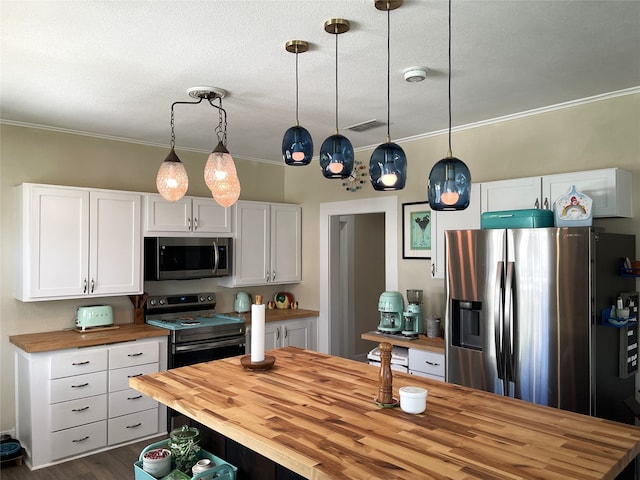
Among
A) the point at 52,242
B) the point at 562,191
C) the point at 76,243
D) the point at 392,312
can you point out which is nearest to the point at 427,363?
the point at 392,312

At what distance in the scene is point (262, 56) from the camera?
2.54 meters

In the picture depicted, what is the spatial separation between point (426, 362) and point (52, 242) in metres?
3.03

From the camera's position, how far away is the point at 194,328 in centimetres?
420

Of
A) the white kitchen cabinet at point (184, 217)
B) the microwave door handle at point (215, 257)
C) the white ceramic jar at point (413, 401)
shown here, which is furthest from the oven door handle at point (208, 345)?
the white ceramic jar at point (413, 401)

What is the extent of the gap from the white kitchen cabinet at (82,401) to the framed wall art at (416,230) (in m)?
2.32

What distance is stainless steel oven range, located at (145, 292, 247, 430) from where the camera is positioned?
412 centimetres

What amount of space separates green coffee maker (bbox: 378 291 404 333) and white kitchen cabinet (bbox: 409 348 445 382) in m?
0.38

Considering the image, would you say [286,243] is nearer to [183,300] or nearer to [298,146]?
[183,300]

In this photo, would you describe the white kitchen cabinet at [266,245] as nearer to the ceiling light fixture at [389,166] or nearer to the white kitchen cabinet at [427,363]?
the white kitchen cabinet at [427,363]

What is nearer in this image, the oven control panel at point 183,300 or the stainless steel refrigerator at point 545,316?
the stainless steel refrigerator at point 545,316

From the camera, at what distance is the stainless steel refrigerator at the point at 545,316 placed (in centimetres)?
270

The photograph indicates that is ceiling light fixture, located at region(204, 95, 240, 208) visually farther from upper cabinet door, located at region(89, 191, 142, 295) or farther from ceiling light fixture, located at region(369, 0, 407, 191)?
upper cabinet door, located at region(89, 191, 142, 295)

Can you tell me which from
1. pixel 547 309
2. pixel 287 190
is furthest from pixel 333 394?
pixel 287 190

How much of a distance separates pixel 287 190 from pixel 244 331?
1.91m
